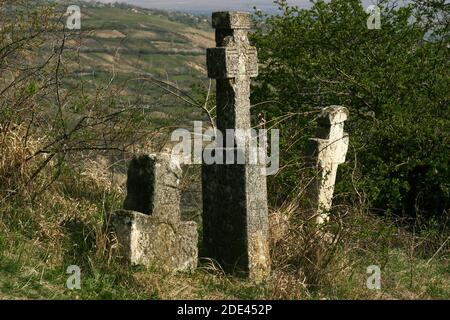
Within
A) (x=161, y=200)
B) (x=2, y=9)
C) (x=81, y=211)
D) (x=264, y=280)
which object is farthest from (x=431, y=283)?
(x=2, y=9)

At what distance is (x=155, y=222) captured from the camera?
6.90m

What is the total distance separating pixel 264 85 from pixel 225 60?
757 cm

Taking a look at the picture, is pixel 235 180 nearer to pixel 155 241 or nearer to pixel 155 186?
pixel 155 186

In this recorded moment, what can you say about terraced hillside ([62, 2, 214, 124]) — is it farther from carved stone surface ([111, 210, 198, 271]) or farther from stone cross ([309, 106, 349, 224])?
carved stone surface ([111, 210, 198, 271])

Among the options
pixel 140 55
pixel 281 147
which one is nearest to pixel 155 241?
pixel 281 147

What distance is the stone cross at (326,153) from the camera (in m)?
8.88

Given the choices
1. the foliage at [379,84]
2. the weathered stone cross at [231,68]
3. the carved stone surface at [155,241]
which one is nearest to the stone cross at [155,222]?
the carved stone surface at [155,241]

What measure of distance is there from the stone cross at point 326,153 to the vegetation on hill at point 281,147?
22 cm

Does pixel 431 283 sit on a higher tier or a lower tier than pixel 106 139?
lower

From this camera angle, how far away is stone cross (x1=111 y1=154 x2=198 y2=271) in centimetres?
676

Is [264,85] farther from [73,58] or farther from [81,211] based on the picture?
[81,211]

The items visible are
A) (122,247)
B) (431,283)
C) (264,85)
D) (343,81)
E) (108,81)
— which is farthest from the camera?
(264,85)

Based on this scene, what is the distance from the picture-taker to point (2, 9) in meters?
9.48

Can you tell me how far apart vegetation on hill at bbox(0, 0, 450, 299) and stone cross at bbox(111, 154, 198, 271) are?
168 mm
